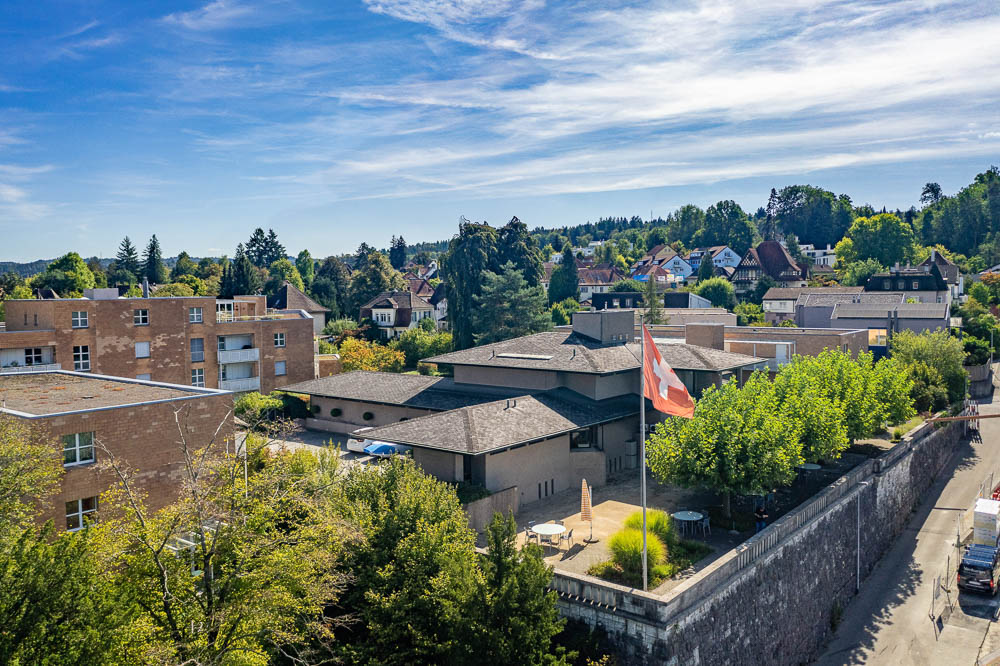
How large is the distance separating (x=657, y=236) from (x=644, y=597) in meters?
188

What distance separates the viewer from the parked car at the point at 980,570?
33.8 meters

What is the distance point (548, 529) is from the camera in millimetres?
24500

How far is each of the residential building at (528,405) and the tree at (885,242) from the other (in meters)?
109

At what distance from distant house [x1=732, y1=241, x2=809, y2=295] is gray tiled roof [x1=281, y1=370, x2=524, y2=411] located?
9126cm

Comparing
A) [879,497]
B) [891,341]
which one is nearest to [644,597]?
[879,497]

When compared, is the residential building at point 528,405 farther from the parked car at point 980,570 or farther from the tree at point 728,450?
the parked car at point 980,570

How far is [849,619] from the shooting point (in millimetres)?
31750

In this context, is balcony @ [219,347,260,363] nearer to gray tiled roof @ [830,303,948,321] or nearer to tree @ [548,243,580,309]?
gray tiled roof @ [830,303,948,321]

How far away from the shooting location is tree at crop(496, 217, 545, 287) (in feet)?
269

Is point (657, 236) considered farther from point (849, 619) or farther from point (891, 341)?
point (849, 619)

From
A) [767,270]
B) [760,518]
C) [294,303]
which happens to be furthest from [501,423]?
[767,270]

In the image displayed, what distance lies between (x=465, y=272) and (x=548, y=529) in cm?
5149

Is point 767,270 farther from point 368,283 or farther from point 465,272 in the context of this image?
point 465,272

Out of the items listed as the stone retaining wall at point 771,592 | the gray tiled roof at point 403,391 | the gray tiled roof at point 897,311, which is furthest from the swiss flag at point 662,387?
the gray tiled roof at point 897,311
